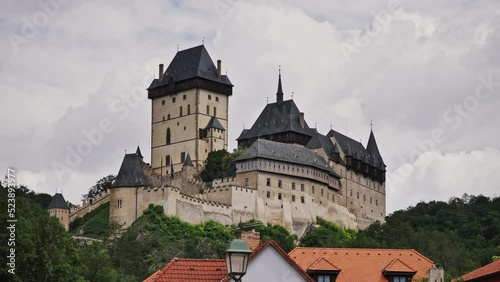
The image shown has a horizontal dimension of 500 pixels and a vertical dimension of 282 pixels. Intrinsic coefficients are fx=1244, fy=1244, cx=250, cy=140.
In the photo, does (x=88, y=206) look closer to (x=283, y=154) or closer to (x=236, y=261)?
(x=283, y=154)

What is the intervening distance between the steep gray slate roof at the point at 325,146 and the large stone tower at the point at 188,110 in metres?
8.48

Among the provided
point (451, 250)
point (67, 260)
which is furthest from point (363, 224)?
point (67, 260)

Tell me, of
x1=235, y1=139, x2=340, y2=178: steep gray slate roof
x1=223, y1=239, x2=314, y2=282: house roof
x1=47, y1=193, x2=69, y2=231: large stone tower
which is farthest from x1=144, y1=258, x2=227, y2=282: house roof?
x1=47, y1=193, x2=69, y2=231: large stone tower

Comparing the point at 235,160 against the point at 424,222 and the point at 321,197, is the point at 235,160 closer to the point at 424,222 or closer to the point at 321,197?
the point at 321,197

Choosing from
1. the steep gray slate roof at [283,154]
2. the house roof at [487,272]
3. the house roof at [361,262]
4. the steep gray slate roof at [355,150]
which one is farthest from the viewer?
the steep gray slate roof at [355,150]

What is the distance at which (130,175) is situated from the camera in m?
103

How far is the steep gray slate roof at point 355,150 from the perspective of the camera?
125000 mm

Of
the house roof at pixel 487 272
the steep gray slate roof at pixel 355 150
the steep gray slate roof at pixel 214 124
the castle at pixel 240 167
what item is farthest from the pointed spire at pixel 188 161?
the house roof at pixel 487 272

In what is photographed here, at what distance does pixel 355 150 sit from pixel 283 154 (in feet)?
62.3

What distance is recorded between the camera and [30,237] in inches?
2036

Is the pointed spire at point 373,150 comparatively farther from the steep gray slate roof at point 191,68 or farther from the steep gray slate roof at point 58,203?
the steep gray slate roof at point 58,203

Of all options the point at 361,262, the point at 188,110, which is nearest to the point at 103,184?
the point at 188,110

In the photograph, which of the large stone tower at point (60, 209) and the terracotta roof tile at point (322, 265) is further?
the large stone tower at point (60, 209)

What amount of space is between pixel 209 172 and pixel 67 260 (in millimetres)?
58029
